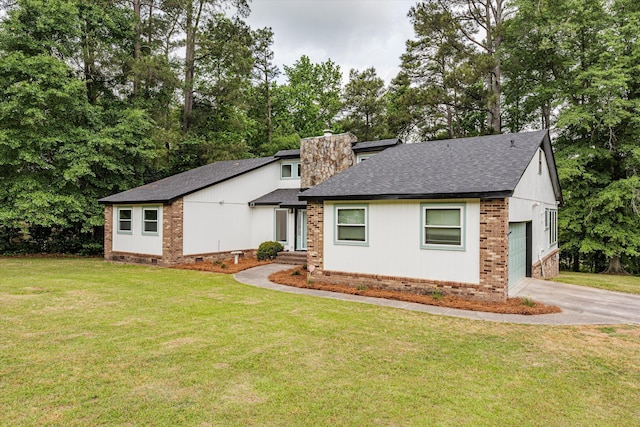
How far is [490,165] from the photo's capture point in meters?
10.5

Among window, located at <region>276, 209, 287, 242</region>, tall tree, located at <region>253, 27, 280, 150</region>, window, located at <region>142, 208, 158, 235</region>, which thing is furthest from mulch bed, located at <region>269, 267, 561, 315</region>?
tall tree, located at <region>253, 27, 280, 150</region>

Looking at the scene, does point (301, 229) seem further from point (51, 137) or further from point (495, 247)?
point (51, 137)

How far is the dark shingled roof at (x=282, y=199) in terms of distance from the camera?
16.8 metres

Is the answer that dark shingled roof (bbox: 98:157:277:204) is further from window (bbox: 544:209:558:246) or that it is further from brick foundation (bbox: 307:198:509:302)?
window (bbox: 544:209:558:246)

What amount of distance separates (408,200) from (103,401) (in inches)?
317

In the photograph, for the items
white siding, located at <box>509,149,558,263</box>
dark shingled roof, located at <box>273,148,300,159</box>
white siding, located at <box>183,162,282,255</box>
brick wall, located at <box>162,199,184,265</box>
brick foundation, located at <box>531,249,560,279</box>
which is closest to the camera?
white siding, located at <box>509,149,558,263</box>

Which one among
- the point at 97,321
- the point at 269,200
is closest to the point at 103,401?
the point at 97,321

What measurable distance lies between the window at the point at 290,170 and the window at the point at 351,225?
934cm

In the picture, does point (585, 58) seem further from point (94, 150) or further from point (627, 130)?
point (94, 150)

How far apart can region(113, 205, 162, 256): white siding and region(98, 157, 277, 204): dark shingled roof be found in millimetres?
467

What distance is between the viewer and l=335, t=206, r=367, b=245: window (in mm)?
10727

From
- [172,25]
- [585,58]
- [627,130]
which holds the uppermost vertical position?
[172,25]

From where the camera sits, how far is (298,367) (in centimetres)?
493

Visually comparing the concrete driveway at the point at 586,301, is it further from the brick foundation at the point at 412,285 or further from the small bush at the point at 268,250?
the small bush at the point at 268,250
